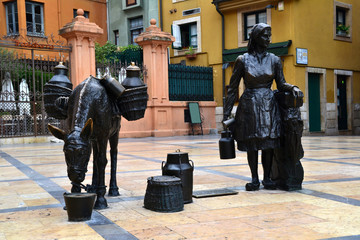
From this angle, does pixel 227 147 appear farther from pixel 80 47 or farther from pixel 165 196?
pixel 80 47

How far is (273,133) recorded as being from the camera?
5.86 meters

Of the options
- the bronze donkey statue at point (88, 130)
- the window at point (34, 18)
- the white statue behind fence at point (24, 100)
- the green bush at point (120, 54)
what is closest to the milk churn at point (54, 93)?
the bronze donkey statue at point (88, 130)

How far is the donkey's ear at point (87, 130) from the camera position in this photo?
13.8 ft

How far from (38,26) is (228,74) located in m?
13.5

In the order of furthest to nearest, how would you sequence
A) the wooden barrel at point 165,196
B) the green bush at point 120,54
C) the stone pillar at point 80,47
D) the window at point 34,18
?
the window at point 34,18
the green bush at point 120,54
the stone pillar at point 80,47
the wooden barrel at point 165,196

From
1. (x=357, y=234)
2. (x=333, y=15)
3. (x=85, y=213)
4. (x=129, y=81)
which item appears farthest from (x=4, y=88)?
(x=333, y=15)

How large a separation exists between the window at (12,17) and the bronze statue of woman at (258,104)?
24.2m

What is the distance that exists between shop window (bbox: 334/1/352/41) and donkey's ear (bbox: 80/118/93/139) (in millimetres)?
20210

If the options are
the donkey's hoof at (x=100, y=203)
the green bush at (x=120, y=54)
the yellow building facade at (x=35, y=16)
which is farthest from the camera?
the yellow building facade at (x=35, y=16)

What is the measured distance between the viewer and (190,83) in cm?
2072

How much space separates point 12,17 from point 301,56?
18.2 metres

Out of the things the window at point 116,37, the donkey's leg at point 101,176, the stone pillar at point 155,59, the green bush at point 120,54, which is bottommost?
the donkey's leg at point 101,176

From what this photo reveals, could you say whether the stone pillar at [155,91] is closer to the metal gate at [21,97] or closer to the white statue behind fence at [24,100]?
the metal gate at [21,97]

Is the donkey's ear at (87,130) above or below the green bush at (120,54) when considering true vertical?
below
